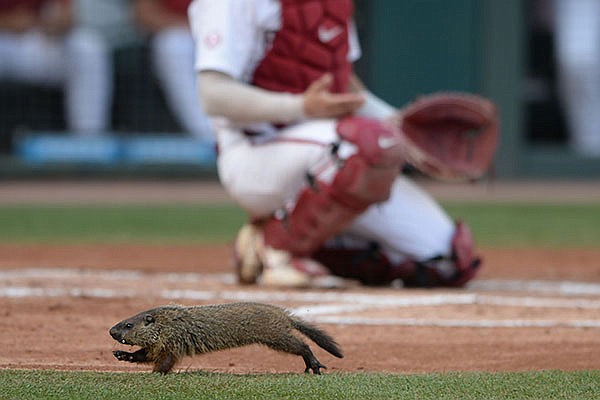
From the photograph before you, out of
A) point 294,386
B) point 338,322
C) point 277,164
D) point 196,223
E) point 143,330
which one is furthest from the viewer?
point 196,223

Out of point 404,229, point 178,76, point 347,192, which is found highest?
point 178,76

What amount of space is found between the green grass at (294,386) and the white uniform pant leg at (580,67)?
12603mm

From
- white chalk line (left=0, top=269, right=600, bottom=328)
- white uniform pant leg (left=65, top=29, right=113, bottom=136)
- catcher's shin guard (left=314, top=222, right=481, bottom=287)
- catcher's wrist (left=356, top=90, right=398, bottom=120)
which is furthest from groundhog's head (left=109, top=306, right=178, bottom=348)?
white uniform pant leg (left=65, top=29, right=113, bottom=136)

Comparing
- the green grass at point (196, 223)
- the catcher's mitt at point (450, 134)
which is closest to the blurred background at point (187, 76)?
the green grass at point (196, 223)

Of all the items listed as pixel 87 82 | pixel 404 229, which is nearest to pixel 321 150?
pixel 404 229

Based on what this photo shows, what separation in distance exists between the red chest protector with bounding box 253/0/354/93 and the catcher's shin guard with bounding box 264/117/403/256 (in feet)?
1.22

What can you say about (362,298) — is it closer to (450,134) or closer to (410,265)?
(410,265)

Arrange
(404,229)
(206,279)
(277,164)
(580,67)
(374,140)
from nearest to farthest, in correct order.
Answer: (374,140) < (277,164) < (404,229) < (206,279) < (580,67)

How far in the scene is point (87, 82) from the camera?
14992 millimetres

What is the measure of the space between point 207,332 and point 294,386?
0.33 metres

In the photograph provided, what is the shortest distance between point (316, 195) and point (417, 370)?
5.78ft

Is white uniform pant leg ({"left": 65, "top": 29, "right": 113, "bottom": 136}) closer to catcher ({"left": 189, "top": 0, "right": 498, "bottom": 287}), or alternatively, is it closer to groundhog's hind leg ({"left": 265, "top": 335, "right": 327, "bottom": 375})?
catcher ({"left": 189, "top": 0, "right": 498, "bottom": 287})

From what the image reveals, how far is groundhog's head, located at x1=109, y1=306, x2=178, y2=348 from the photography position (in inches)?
130

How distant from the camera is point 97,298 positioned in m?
5.15
